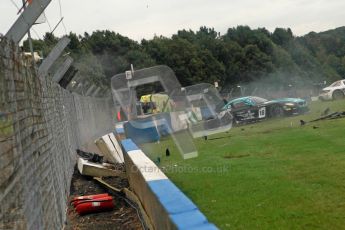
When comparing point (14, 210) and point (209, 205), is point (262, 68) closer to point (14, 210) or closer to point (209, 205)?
point (209, 205)

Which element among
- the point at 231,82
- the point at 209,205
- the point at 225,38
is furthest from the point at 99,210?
the point at 225,38

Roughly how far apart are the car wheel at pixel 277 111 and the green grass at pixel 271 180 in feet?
25.8

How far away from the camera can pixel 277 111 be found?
2377 centimetres

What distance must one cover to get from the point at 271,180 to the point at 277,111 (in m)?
15.1

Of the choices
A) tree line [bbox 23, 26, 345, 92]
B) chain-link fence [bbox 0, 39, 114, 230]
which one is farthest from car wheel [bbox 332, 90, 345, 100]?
chain-link fence [bbox 0, 39, 114, 230]

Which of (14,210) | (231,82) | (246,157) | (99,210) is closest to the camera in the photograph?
(14,210)

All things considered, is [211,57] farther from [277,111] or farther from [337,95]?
[277,111]

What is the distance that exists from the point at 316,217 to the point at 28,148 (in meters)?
3.62

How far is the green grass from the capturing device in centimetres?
677

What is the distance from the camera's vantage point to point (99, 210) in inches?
356

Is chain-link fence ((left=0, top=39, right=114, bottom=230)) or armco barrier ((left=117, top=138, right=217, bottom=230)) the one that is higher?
chain-link fence ((left=0, top=39, right=114, bottom=230))

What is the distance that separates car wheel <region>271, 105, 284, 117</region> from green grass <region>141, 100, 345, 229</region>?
7.85 metres

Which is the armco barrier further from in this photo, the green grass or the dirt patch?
the green grass

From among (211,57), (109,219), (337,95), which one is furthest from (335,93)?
(211,57)
